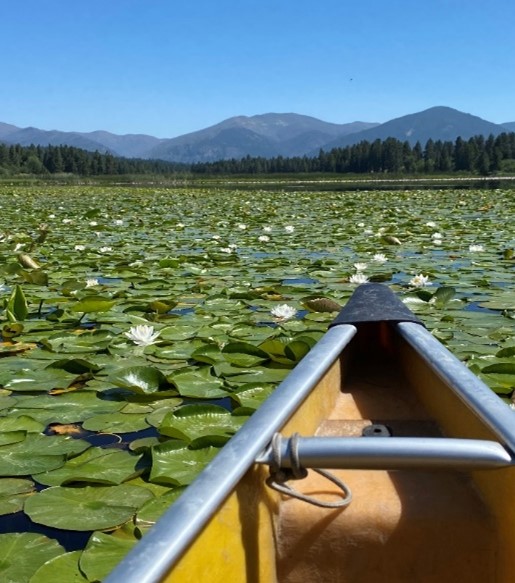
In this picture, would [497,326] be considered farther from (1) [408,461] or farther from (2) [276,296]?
(1) [408,461]

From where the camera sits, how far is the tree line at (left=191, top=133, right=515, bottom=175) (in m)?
66.1

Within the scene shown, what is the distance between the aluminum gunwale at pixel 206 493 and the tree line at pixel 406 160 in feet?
220

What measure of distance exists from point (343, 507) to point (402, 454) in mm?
215

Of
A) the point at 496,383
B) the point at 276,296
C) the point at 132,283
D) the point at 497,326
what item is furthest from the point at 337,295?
the point at 496,383

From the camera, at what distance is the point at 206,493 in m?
0.95

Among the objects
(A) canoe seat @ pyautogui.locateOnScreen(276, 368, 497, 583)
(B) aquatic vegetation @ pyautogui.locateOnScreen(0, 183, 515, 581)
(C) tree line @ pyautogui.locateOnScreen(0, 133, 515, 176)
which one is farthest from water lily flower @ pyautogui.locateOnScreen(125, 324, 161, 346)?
(C) tree line @ pyautogui.locateOnScreen(0, 133, 515, 176)

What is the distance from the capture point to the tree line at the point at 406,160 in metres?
66.1

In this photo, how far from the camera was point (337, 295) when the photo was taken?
384 centimetres

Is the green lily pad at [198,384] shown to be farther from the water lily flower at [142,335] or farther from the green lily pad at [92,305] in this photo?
the green lily pad at [92,305]


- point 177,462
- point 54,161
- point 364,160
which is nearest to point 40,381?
point 177,462

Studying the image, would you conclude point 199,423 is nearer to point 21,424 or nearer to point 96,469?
point 96,469

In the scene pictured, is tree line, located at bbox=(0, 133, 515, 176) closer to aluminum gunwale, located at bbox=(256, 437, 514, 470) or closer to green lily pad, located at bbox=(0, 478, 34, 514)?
green lily pad, located at bbox=(0, 478, 34, 514)

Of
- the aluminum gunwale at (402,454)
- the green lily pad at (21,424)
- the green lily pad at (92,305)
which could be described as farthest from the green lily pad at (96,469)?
the green lily pad at (92,305)

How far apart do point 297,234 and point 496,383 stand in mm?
5576
